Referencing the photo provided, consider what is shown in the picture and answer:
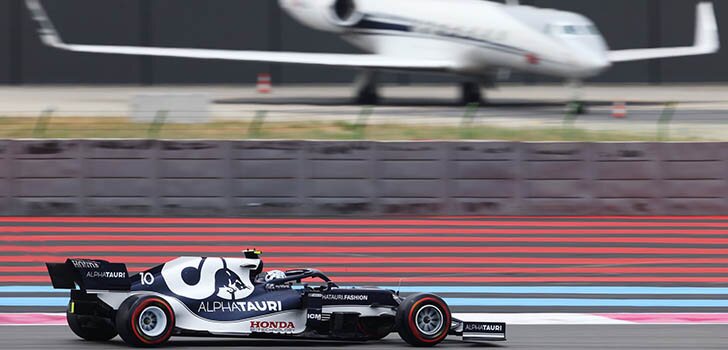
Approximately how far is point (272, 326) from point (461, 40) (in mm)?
27543

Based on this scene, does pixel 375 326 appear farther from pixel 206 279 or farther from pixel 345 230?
pixel 345 230

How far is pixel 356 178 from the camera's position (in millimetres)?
23062

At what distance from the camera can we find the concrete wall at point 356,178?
2278 cm

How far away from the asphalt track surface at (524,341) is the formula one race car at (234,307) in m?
0.18

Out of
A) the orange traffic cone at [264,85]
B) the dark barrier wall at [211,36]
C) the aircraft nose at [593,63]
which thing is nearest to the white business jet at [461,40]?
the aircraft nose at [593,63]

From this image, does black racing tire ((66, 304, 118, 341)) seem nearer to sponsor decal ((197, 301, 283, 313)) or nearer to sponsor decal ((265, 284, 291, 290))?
sponsor decal ((197, 301, 283, 313))

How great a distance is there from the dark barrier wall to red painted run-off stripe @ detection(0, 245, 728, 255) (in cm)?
3279

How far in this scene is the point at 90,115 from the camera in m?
25.6

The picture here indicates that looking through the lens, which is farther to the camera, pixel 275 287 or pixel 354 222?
pixel 354 222

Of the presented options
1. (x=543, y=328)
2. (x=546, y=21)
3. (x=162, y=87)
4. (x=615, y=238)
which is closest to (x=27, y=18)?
(x=162, y=87)

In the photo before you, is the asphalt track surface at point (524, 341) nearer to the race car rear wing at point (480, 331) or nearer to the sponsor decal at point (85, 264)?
the race car rear wing at point (480, 331)

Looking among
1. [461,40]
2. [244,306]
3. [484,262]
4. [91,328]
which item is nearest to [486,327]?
[244,306]

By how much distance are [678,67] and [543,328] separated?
42553mm

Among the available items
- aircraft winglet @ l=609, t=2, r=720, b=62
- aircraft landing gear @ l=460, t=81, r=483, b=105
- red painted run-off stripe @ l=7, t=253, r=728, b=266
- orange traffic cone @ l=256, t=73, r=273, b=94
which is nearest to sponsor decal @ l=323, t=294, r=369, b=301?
red painted run-off stripe @ l=7, t=253, r=728, b=266
